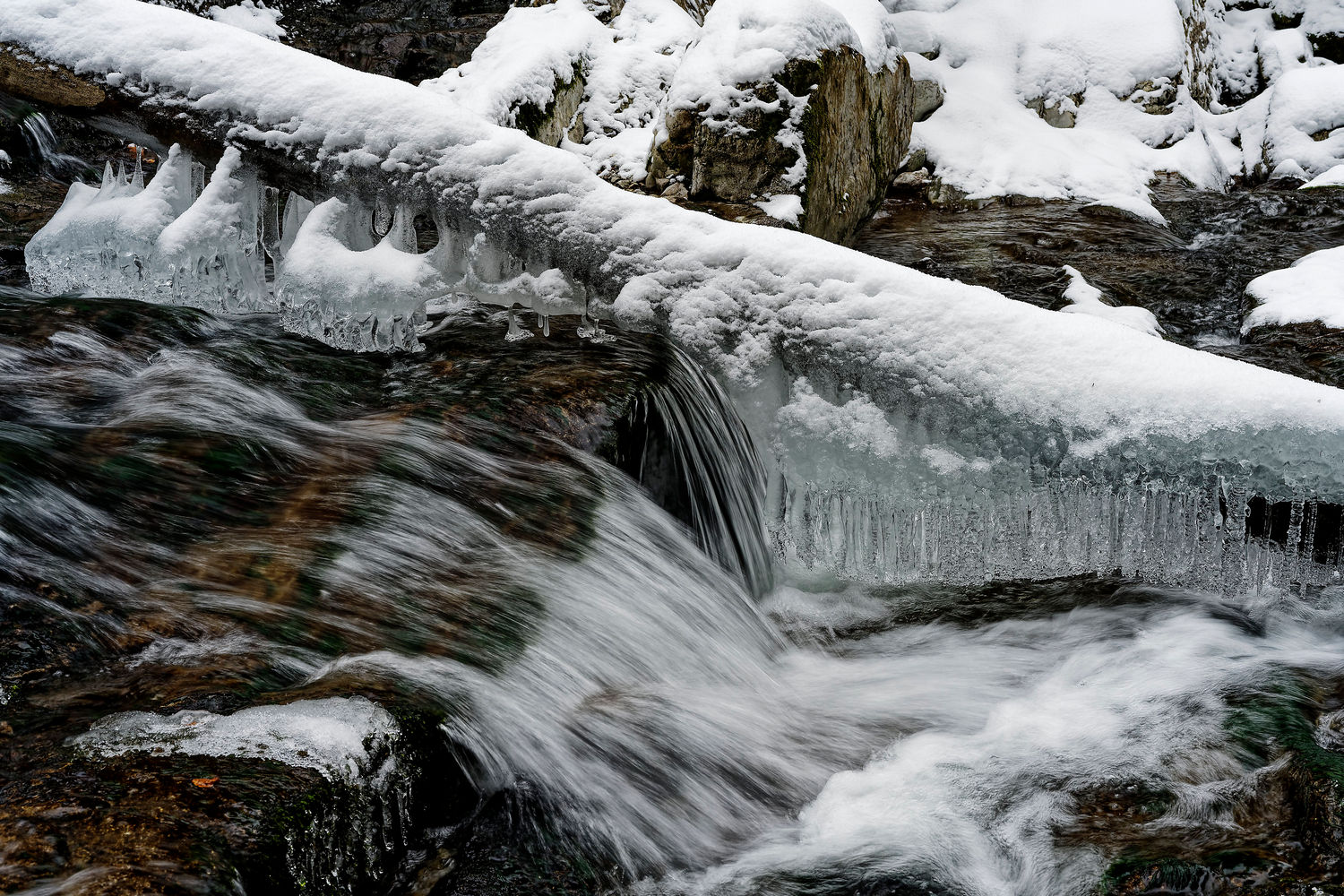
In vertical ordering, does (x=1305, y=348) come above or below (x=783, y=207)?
below

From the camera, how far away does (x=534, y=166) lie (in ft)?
11.2

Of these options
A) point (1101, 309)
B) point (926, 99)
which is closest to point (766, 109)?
point (1101, 309)

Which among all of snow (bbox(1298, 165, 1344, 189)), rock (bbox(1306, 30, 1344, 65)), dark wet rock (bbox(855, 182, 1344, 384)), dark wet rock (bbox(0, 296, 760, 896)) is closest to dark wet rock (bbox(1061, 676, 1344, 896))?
dark wet rock (bbox(0, 296, 760, 896))

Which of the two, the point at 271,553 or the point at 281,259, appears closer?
the point at 271,553

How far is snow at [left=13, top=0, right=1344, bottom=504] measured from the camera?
2795 millimetres

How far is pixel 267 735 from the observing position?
5.66ft

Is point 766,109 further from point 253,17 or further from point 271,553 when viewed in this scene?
point 253,17

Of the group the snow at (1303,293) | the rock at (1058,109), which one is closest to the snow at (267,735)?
the snow at (1303,293)

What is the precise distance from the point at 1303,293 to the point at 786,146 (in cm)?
314

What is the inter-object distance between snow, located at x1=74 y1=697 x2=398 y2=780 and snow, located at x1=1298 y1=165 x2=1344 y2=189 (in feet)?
30.5

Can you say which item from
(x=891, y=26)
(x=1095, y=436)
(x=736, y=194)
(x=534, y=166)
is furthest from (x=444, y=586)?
(x=891, y=26)

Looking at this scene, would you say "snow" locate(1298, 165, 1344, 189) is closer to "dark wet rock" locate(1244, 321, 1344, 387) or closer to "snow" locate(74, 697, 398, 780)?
"dark wet rock" locate(1244, 321, 1344, 387)

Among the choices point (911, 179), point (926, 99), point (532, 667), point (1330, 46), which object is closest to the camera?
point (532, 667)

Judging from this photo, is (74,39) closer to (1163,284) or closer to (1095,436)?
(1095,436)
